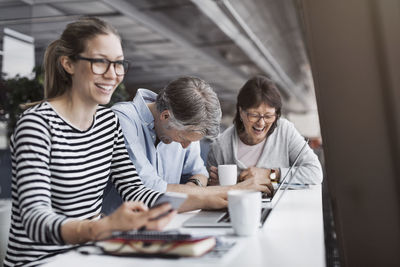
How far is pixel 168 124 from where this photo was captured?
1.98 metres

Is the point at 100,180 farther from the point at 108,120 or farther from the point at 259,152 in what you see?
the point at 259,152

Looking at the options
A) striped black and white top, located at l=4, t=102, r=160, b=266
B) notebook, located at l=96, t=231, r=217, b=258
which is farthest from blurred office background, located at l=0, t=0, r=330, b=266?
notebook, located at l=96, t=231, r=217, b=258

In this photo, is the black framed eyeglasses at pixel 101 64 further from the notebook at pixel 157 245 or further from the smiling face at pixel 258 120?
the smiling face at pixel 258 120

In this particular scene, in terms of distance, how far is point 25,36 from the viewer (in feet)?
18.5

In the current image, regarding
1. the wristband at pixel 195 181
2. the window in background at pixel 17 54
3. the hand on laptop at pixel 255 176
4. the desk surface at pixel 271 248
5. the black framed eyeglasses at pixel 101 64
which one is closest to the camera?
the desk surface at pixel 271 248

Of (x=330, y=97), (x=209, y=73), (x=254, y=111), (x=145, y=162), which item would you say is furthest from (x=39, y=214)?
(x=209, y=73)

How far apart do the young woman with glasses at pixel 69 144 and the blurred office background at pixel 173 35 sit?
838mm

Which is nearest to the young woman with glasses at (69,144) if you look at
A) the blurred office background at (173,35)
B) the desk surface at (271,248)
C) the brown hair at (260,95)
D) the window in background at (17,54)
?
the desk surface at (271,248)

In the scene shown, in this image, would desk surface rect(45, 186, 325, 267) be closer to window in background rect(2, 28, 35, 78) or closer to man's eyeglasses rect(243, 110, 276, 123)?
man's eyeglasses rect(243, 110, 276, 123)

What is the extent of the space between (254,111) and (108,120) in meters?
1.25

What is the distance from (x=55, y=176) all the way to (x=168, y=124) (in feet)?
2.29

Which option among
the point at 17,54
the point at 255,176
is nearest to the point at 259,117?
the point at 255,176

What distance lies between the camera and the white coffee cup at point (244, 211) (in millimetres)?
1157

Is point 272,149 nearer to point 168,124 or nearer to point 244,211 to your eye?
point 168,124
